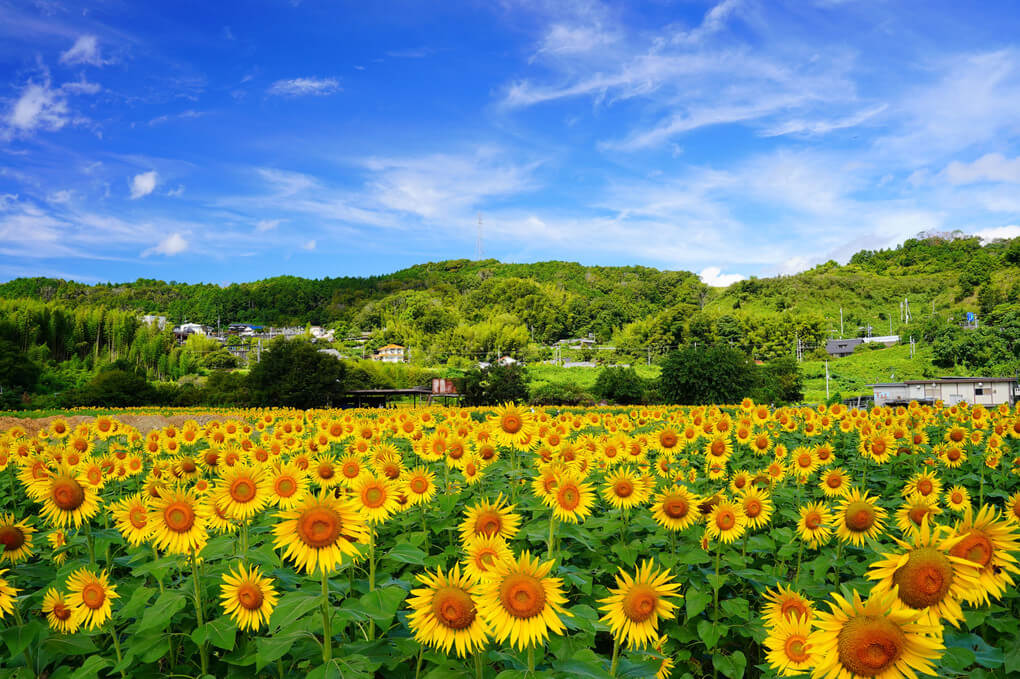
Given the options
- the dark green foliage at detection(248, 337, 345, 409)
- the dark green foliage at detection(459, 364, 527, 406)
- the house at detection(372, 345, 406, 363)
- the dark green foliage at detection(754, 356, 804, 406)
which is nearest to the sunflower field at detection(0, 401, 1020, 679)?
the dark green foliage at detection(248, 337, 345, 409)

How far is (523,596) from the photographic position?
1.71 meters

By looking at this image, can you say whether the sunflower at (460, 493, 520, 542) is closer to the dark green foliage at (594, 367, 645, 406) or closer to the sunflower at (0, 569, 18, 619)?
the sunflower at (0, 569, 18, 619)

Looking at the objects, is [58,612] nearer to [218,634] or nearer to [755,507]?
[218,634]

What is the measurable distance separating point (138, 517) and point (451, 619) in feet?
6.28

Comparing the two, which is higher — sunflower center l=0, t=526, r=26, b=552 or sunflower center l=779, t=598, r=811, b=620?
sunflower center l=0, t=526, r=26, b=552

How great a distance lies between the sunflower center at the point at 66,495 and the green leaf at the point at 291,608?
1695 mm

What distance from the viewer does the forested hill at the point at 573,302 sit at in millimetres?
86750

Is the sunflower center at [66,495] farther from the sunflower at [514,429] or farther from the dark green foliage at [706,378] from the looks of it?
the dark green foliage at [706,378]

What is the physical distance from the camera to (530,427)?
4.71 metres

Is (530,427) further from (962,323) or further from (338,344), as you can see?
(338,344)

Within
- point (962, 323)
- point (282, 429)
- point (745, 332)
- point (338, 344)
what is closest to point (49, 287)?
point (338, 344)

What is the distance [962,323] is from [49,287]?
16299 cm

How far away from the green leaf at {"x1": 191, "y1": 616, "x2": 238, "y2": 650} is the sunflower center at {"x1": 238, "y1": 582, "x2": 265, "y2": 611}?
9 centimetres

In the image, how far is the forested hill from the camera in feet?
285
